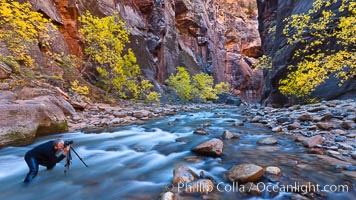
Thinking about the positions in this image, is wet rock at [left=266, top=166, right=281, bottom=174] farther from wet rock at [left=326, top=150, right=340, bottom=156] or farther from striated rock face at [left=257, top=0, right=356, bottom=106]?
striated rock face at [left=257, top=0, right=356, bottom=106]

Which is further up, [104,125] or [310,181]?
[104,125]

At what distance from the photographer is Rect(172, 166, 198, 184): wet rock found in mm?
3771

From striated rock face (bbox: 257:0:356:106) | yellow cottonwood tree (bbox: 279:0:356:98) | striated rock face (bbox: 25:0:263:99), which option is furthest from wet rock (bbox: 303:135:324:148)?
striated rock face (bbox: 25:0:263:99)

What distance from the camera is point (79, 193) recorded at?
3.64m

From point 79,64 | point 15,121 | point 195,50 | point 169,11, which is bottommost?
point 15,121

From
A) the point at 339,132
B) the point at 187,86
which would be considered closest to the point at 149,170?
the point at 339,132

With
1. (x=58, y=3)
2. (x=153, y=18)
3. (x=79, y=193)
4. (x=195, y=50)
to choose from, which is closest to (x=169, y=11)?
(x=153, y=18)

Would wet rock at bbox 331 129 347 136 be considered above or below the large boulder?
below

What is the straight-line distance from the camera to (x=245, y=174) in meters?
3.73

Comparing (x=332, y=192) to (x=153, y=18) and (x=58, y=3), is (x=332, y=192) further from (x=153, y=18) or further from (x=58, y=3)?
(x=153, y=18)

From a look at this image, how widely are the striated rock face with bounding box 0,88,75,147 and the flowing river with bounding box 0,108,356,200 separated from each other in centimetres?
34

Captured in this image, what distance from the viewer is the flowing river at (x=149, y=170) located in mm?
3604

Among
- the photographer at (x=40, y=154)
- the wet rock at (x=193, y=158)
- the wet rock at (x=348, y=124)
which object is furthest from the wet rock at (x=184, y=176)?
the wet rock at (x=348, y=124)

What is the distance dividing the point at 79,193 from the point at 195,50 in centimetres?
4560
